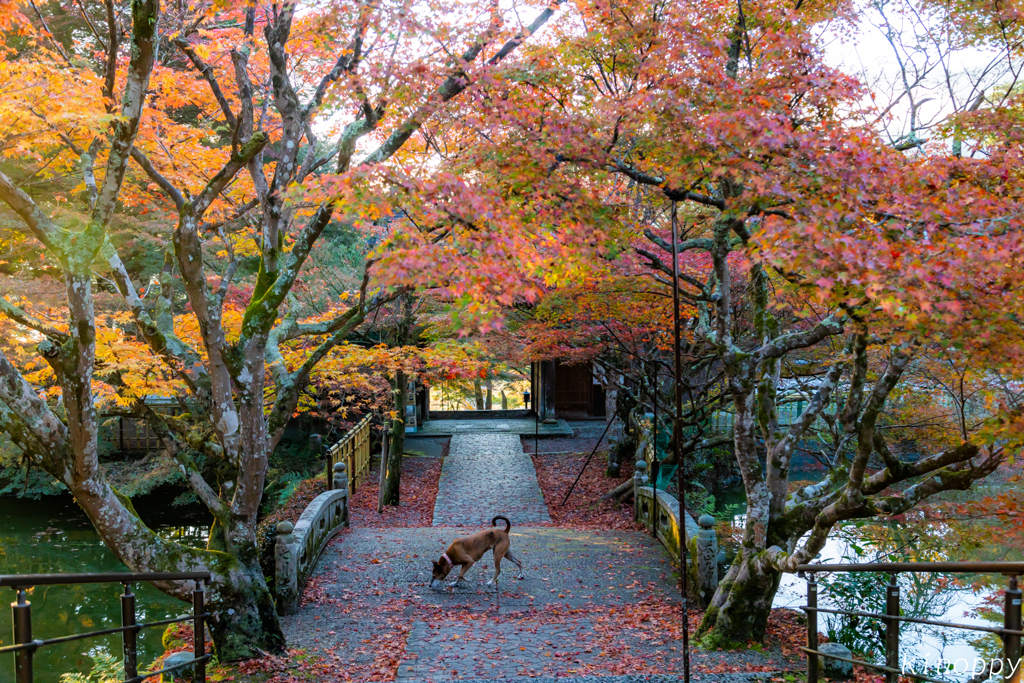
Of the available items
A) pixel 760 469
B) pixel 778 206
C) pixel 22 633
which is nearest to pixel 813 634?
pixel 760 469

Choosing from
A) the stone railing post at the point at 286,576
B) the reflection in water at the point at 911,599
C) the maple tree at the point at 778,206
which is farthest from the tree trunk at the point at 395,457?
the maple tree at the point at 778,206

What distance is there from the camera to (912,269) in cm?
473

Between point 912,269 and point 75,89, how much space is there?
7.63 metres

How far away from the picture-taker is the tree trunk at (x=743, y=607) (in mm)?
7605

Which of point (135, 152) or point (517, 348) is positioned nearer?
point (135, 152)

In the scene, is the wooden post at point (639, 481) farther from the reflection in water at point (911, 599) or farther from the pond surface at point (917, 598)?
the reflection in water at point (911, 599)

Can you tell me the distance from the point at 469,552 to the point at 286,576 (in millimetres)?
2443

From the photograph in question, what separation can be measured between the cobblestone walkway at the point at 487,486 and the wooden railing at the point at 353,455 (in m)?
2.09

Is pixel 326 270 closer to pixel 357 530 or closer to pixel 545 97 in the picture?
pixel 357 530

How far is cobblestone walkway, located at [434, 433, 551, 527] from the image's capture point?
15.3 m

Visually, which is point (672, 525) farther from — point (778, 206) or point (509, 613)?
point (778, 206)

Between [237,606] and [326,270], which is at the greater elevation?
[326,270]

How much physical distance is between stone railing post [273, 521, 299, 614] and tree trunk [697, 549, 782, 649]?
5.17 m

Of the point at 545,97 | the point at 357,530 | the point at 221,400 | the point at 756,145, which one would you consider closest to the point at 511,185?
the point at 545,97
